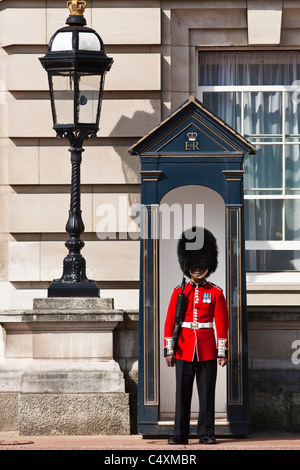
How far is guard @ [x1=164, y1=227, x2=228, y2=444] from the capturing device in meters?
10.5

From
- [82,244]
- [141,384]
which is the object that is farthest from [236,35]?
[141,384]

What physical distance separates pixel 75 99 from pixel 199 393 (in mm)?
2761

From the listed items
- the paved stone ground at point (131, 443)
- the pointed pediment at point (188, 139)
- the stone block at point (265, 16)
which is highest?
the stone block at point (265, 16)

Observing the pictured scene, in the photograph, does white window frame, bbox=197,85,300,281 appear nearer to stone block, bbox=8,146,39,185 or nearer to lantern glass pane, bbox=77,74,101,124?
lantern glass pane, bbox=77,74,101,124

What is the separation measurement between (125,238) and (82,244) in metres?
0.78

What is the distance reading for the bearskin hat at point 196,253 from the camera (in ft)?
35.8

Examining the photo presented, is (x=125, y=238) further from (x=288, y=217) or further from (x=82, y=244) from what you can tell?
(x=288, y=217)

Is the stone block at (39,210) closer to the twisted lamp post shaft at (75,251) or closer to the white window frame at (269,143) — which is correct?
the twisted lamp post shaft at (75,251)

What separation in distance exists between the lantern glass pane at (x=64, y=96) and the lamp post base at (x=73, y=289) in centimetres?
140

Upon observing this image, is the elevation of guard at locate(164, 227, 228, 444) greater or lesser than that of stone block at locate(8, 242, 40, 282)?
lesser

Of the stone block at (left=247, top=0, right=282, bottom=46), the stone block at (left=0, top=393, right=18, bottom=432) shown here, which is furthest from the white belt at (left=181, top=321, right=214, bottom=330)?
the stone block at (left=247, top=0, right=282, bottom=46)

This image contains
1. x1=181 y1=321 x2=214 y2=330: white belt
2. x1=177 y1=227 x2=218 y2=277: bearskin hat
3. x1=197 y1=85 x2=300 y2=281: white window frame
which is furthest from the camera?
x1=197 y1=85 x2=300 y2=281: white window frame

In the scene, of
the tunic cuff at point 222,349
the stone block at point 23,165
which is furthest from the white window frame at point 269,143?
the tunic cuff at point 222,349

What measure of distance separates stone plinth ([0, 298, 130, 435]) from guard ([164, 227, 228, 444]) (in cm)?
87
